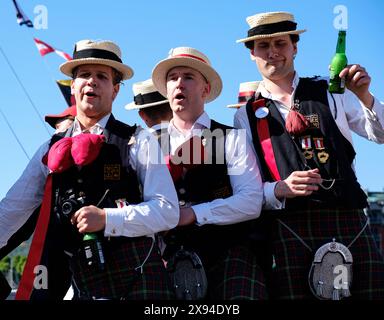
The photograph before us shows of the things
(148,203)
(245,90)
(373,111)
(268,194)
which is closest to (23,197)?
(148,203)

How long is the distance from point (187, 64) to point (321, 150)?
1034 mm

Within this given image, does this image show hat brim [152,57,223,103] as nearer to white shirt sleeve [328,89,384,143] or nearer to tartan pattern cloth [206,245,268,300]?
white shirt sleeve [328,89,384,143]

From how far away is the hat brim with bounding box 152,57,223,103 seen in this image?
5090 millimetres

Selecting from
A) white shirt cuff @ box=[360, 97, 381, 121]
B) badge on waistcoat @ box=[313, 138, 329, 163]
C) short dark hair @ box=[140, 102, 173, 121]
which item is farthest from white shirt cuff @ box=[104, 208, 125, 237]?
short dark hair @ box=[140, 102, 173, 121]

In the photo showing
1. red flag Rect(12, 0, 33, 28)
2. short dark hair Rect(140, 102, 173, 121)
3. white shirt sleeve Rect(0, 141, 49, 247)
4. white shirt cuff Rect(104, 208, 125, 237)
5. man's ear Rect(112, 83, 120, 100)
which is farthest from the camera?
red flag Rect(12, 0, 33, 28)

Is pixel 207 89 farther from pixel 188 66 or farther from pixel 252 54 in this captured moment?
pixel 252 54

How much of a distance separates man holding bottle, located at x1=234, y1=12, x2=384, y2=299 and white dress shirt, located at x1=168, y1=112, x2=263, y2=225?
0.36 ft

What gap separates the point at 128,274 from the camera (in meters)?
4.52

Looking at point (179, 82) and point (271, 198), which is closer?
point (271, 198)

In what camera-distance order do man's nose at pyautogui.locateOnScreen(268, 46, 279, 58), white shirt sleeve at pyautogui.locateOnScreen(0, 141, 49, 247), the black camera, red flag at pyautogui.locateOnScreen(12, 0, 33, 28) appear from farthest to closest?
red flag at pyautogui.locateOnScreen(12, 0, 33, 28) < man's nose at pyautogui.locateOnScreen(268, 46, 279, 58) < white shirt sleeve at pyautogui.locateOnScreen(0, 141, 49, 247) < the black camera
